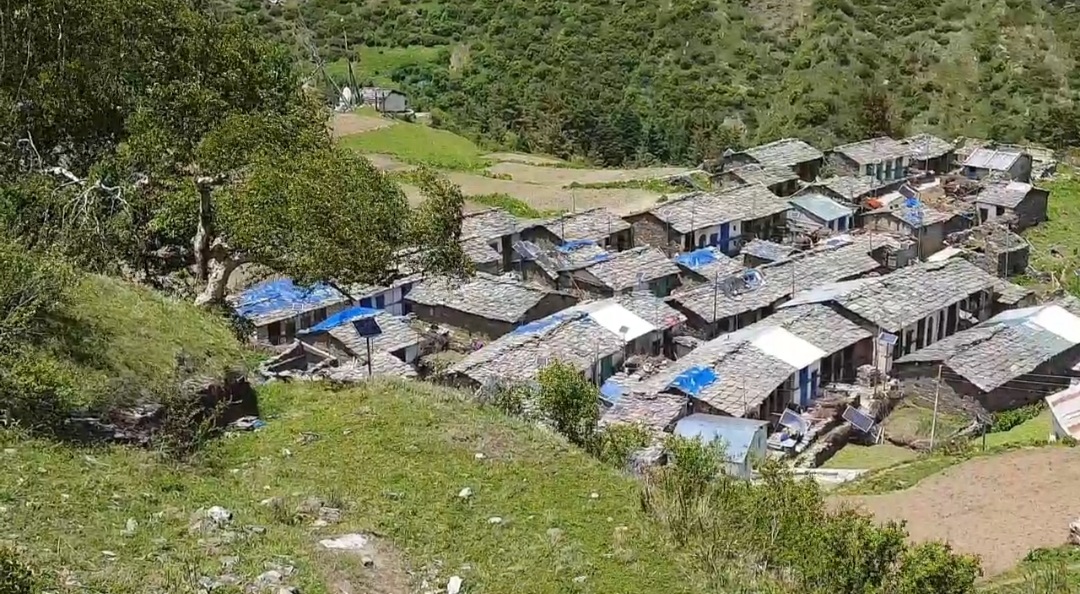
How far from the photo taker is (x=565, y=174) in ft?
158

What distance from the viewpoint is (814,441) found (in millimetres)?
24828

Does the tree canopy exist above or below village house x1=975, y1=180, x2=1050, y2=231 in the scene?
above

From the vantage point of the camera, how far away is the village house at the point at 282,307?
28.0m

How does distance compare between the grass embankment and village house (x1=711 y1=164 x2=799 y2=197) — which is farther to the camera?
village house (x1=711 y1=164 x2=799 y2=197)

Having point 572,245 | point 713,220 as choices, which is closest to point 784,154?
point 713,220

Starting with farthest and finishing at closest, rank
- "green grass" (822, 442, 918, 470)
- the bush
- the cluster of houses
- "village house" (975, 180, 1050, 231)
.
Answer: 1. "village house" (975, 180, 1050, 231)
2. the cluster of houses
3. "green grass" (822, 442, 918, 470)
4. the bush

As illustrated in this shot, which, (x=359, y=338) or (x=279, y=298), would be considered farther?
(x=279, y=298)

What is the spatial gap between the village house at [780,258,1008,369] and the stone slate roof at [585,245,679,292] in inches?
155

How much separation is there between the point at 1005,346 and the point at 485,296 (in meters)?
12.4

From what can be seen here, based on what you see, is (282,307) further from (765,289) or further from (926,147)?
(926,147)

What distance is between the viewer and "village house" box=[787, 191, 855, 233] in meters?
39.5

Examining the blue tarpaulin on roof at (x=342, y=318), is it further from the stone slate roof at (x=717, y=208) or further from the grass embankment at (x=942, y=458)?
the stone slate roof at (x=717, y=208)

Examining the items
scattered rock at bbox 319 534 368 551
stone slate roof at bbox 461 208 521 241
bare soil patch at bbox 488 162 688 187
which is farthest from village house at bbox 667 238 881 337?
scattered rock at bbox 319 534 368 551

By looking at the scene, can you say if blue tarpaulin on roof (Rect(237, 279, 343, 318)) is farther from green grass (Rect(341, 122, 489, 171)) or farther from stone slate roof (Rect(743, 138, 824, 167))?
stone slate roof (Rect(743, 138, 824, 167))
